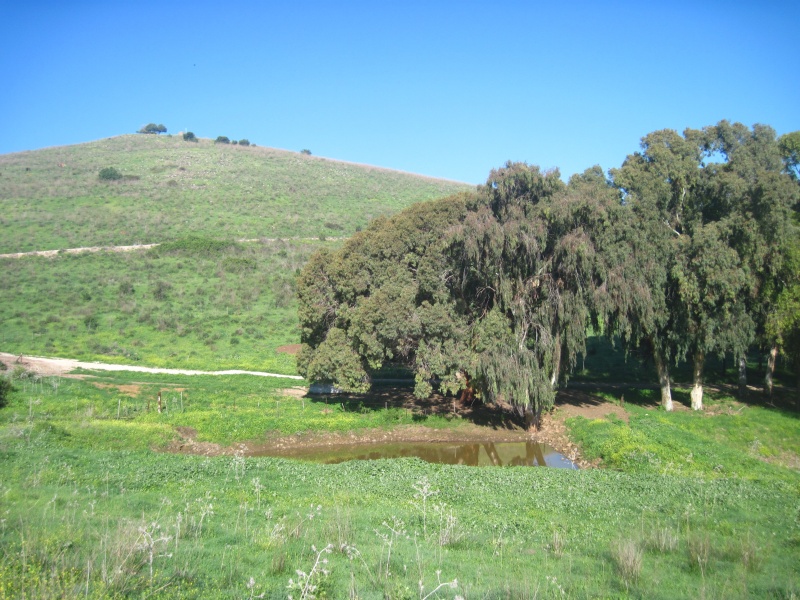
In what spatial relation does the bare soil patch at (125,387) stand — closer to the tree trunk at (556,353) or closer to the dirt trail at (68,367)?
the dirt trail at (68,367)

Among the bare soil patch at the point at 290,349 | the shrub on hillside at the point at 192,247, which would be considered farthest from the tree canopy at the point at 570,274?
the shrub on hillside at the point at 192,247

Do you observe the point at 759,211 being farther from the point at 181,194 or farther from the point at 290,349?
the point at 181,194

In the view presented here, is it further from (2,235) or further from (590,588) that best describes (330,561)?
(2,235)

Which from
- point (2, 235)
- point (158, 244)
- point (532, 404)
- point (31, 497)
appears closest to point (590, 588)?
point (31, 497)

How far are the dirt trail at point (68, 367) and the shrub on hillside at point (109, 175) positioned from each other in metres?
57.8

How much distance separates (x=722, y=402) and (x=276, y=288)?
38.2 metres

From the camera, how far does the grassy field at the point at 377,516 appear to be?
763 centimetres

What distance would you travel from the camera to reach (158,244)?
200 feet

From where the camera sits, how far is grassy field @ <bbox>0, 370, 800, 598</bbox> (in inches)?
301

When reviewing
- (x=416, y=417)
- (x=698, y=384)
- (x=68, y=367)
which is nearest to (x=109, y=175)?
(x=68, y=367)

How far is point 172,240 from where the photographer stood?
62312 mm

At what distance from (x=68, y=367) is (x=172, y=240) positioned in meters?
33.8

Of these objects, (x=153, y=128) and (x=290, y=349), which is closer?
(x=290, y=349)

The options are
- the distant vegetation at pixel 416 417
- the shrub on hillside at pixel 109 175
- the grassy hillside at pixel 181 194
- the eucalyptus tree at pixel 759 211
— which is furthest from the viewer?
the shrub on hillside at pixel 109 175
